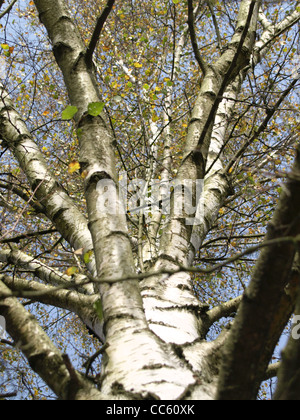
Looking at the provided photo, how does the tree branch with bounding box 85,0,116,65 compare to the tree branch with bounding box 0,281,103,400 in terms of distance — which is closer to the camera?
the tree branch with bounding box 0,281,103,400

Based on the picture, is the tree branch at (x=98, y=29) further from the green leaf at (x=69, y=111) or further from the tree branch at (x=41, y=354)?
the tree branch at (x=41, y=354)

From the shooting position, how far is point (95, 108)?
2184 mm

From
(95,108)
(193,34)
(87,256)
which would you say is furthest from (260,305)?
(193,34)

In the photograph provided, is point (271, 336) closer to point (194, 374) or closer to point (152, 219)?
point (194, 374)

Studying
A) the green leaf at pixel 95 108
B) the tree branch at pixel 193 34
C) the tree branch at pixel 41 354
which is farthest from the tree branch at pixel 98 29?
the tree branch at pixel 41 354

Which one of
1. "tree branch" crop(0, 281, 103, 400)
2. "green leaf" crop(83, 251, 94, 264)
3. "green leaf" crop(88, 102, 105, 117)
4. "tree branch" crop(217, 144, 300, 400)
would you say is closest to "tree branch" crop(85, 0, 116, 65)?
"green leaf" crop(88, 102, 105, 117)

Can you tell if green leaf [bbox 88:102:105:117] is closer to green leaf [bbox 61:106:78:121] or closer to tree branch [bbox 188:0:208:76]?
green leaf [bbox 61:106:78:121]

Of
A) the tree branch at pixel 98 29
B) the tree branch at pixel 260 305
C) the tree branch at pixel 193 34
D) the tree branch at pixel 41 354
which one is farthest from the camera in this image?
the tree branch at pixel 193 34

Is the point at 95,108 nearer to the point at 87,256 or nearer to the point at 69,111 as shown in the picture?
the point at 69,111

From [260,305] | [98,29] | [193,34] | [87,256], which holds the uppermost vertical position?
[193,34]

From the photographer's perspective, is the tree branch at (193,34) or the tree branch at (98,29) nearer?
the tree branch at (98,29)

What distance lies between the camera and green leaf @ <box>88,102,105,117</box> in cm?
216

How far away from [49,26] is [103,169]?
131 centimetres

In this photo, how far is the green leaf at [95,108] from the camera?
7.10 ft
